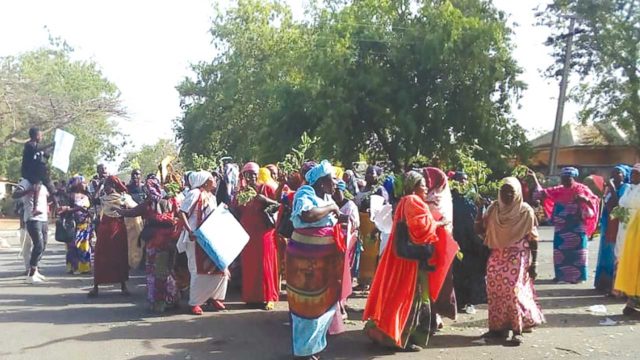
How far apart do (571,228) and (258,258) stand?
197 inches

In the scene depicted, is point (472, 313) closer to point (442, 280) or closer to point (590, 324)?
point (590, 324)

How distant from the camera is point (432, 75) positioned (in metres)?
21.9

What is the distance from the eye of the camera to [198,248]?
323 inches

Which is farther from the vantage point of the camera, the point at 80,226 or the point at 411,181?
the point at 80,226

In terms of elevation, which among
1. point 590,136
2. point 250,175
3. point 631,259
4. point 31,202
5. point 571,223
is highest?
point 590,136

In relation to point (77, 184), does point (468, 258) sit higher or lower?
lower

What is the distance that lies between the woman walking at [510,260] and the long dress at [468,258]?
908mm

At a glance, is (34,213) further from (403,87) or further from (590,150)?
(590,150)

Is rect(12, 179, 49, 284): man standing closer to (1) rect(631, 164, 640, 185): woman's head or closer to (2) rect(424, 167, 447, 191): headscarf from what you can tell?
(2) rect(424, 167, 447, 191): headscarf

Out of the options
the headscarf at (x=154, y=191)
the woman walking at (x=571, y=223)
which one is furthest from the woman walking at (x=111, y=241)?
the woman walking at (x=571, y=223)

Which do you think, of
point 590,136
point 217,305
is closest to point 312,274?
point 217,305

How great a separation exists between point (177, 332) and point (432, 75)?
16302 mm

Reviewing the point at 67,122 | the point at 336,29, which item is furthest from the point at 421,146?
the point at 67,122

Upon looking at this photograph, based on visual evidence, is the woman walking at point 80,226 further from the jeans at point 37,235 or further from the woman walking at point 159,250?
the woman walking at point 159,250
